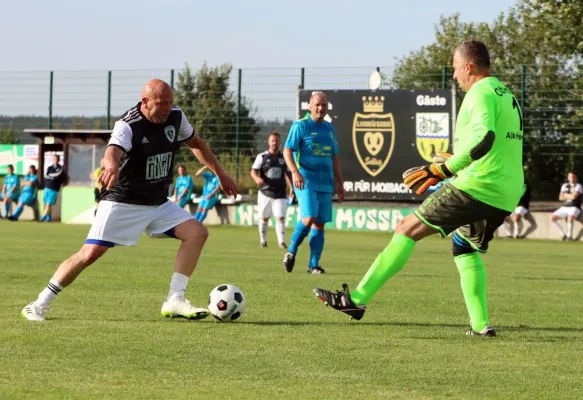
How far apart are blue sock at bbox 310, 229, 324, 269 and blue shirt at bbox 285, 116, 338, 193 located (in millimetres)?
542

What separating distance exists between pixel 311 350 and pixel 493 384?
→ 146 centimetres

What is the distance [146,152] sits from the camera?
27.6 ft

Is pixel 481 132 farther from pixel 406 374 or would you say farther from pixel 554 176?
pixel 554 176

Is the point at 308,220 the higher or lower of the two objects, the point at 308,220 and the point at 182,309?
the higher

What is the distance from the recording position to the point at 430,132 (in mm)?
29016

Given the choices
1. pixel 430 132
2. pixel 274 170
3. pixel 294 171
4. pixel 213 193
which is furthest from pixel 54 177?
pixel 294 171

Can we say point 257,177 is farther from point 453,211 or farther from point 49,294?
point 453,211

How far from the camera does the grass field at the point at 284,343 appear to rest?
588cm

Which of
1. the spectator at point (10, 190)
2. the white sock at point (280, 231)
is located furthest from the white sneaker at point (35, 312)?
the spectator at point (10, 190)

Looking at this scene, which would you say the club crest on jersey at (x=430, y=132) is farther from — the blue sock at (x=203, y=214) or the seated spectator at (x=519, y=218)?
the blue sock at (x=203, y=214)

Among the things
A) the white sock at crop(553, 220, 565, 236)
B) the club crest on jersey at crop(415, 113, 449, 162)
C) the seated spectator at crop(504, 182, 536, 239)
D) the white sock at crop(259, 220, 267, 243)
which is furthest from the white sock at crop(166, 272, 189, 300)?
the seated spectator at crop(504, 182, 536, 239)

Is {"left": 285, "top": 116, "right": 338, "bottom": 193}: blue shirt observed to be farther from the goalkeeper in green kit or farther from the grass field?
the goalkeeper in green kit

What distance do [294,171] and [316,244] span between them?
1133 mm

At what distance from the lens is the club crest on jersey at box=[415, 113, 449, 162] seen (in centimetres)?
2877
